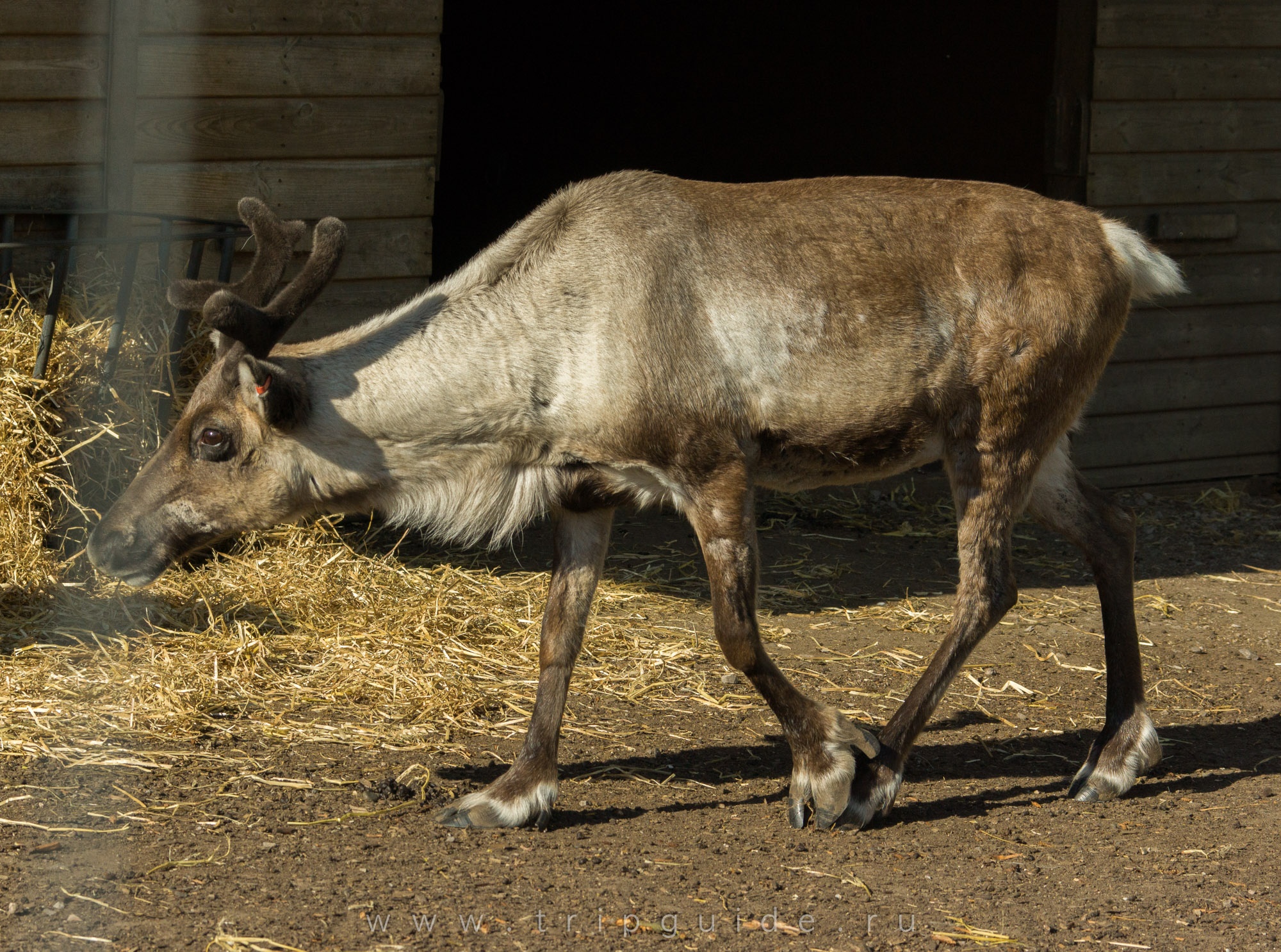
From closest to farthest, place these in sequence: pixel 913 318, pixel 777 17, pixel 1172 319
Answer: pixel 913 318 → pixel 1172 319 → pixel 777 17

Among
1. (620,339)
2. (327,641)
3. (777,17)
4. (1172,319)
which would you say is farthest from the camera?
(777,17)

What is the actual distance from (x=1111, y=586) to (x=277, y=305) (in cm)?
261

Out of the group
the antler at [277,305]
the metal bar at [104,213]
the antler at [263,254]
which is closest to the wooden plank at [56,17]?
the metal bar at [104,213]

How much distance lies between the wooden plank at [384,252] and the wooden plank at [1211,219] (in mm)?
3690

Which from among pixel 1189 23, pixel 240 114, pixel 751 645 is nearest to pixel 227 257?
pixel 240 114

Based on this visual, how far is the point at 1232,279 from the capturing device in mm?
7820

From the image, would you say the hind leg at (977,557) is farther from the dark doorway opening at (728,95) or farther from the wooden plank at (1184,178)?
the dark doorway opening at (728,95)

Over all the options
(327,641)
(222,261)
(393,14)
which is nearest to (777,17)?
(393,14)

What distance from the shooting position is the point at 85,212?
17.7ft

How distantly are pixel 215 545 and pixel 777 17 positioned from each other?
6325mm

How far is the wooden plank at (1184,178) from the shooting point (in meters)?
7.38

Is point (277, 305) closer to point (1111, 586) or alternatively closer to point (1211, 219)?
point (1111, 586)

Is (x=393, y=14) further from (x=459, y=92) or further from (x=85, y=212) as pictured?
(x=459, y=92)

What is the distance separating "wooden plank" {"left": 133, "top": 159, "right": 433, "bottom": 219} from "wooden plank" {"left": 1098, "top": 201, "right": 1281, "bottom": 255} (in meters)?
3.76
